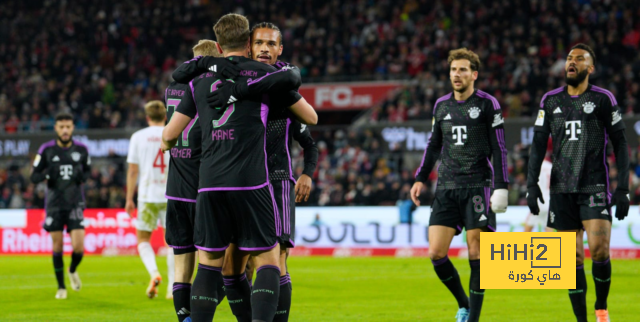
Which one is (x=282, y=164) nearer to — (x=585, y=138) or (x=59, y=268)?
(x=585, y=138)

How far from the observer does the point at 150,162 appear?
9508 millimetres

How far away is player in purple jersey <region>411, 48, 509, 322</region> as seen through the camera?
7125mm

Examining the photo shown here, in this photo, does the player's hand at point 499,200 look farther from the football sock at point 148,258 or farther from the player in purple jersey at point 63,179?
the player in purple jersey at point 63,179

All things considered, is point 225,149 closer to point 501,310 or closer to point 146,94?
point 501,310

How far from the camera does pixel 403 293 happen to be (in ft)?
35.6

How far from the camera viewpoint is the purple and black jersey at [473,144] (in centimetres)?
716

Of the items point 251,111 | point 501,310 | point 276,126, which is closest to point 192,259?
point 276,126

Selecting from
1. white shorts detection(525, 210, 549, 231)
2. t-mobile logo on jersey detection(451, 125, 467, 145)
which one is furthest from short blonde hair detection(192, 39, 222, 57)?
white shorts detection(525, 210, 549, 231)

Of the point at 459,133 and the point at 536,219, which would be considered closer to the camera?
the point at 459,133

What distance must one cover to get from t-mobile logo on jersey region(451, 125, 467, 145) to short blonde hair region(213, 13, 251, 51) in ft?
9.22

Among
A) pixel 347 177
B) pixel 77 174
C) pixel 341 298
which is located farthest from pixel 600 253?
pixel 347 177

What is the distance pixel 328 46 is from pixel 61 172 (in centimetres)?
1928

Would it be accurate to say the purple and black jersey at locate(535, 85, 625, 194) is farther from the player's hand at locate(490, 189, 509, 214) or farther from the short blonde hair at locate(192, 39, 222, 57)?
the short blonde hair at locate(192, 39, 222, 57)

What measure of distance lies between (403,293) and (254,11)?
23702 mm
